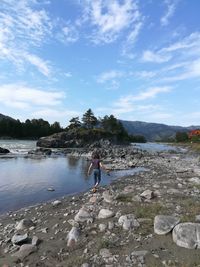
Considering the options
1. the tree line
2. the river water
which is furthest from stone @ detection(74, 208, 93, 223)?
the tree line

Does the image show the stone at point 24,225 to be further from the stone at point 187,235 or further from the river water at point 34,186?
the stone at point 187,235

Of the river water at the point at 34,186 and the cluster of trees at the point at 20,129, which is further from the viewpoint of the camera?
the cluster of trees at the point at 20,129

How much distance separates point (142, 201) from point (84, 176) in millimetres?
19138

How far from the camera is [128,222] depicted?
492 inches

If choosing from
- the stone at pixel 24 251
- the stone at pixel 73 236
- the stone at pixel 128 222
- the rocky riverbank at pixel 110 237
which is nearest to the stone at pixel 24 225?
the rocky riverbank at pixel 110 237

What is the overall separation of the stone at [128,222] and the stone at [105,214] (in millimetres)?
912

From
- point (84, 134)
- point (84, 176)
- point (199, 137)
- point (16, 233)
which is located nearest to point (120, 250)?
point (16, 233)

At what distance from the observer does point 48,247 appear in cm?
1143

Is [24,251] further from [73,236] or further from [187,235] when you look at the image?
[187,235]

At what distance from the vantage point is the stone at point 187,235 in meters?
A: 10.1

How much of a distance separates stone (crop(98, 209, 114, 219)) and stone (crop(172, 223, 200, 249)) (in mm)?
3812

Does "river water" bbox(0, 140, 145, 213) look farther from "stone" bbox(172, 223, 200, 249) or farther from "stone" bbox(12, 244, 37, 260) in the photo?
"stone" bbox(172, 223, 200, 249)

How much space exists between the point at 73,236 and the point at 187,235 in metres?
4.09

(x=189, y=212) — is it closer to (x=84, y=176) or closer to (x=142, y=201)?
(x=142, y=201)
